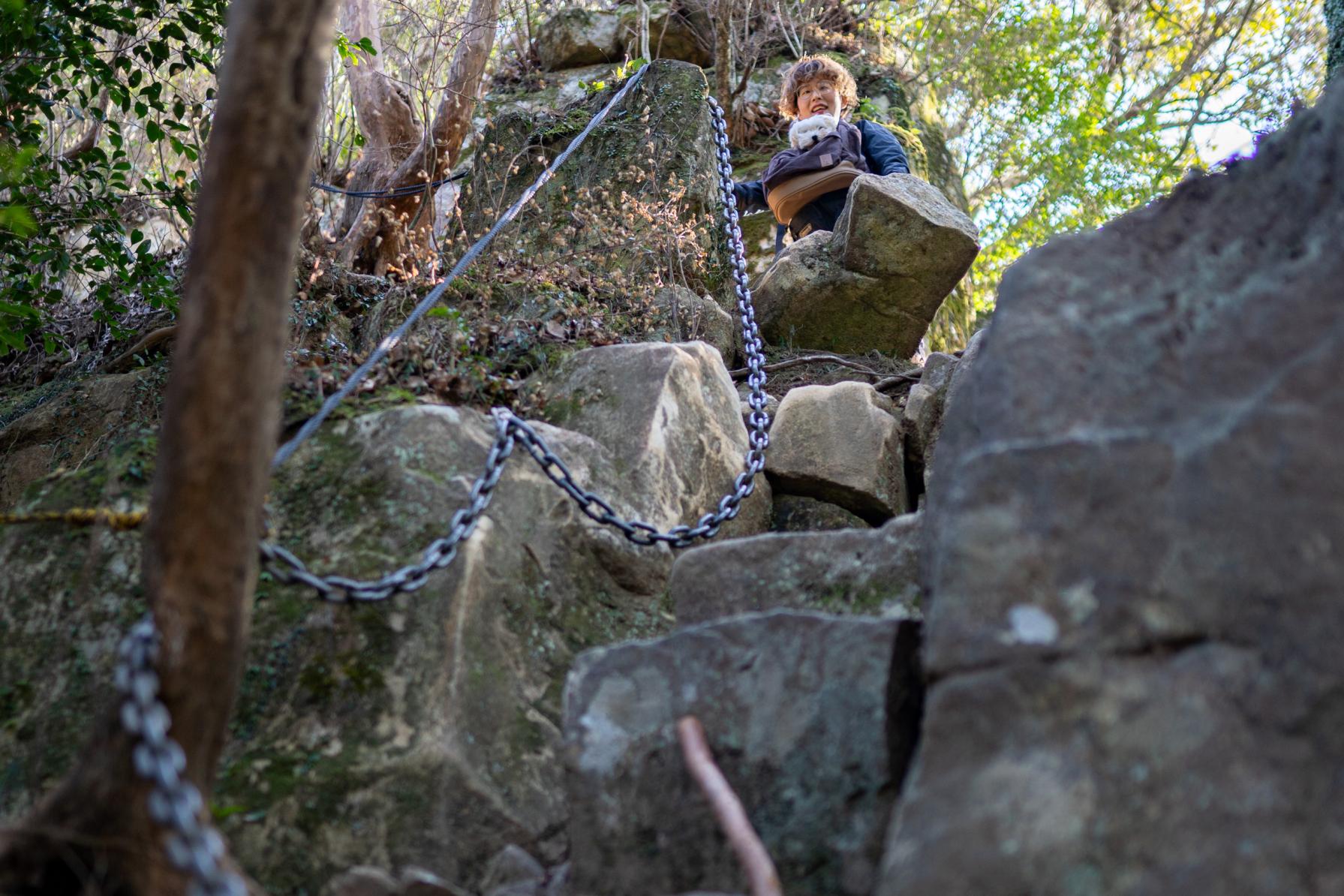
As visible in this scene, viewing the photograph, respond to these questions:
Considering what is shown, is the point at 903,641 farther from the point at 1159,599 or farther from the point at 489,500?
the point at 489,500

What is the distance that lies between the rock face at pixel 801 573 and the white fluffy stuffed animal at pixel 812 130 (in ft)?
15.6

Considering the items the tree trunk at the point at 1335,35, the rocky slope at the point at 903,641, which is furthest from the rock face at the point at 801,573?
the tree trunk at the point at 1335,35

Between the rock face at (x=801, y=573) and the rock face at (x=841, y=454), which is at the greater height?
the rock face at (x=841, y=454)

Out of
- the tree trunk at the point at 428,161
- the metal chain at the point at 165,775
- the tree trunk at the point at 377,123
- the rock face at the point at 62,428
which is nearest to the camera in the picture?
the metal chain at the point at 165,775

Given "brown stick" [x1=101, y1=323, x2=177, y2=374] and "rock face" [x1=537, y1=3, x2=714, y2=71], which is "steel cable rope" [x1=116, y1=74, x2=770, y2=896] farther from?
"rock face" [x1=537, y1=3, x2=714, y2=71]

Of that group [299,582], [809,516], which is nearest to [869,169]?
[809,516]

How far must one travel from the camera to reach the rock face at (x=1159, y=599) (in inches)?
67.7

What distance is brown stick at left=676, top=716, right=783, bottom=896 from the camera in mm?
1958

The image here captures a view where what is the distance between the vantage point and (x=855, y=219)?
20.5 feet

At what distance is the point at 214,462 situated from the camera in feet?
6.11

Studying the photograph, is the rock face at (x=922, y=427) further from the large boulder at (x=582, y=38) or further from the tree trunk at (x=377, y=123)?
the large boulder at (x=582, y=38)

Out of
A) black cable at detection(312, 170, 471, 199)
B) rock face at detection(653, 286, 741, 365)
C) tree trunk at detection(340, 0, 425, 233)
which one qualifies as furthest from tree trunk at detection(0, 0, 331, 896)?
tree trunk at detection(340, 0, 425, 233)

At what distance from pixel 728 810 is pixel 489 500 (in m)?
1.28

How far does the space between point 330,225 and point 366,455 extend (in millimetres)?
6584
